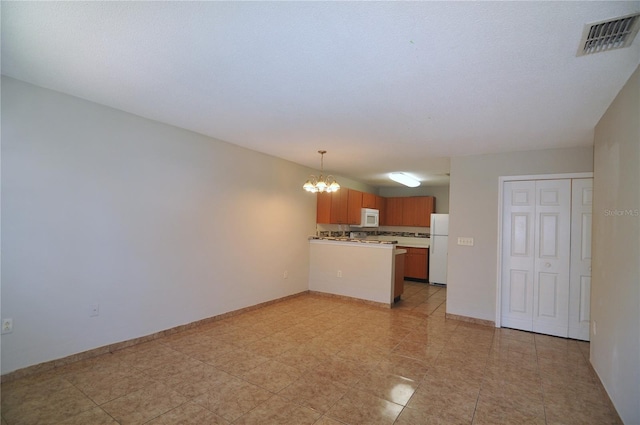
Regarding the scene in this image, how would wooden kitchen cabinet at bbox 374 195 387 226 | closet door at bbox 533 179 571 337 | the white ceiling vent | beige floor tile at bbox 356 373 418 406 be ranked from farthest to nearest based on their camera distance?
wooden kitchen cabinet at bbox 374 195 387 226 → closet door at bbox 533 179 571 337 → beige floor tile at bbox 356 373 418 406 → the white ceiling vent

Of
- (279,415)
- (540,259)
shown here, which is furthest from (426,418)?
(540,259)

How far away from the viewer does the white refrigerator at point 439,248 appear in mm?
7123

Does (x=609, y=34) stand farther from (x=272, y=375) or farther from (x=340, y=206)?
(x=340, y=206)

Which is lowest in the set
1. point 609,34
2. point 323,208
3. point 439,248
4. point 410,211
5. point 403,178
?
point 439,248

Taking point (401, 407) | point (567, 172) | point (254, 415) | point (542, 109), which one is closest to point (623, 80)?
point (542, 109)

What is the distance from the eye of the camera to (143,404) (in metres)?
2.33

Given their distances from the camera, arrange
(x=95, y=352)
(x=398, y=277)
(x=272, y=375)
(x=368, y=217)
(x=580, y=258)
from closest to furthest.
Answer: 1. (x=272, y=375)
2. (x=95, y=352)
3. (x=580, y=258)
4. (x=398, y=277)
5. (x=368, y=217)

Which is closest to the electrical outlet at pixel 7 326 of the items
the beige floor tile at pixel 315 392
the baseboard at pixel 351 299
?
the beige floor tile at pixel 315 392

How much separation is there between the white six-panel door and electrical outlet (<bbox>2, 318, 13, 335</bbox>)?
5.43 metres

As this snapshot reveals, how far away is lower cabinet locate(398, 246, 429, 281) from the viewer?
25.1 ft

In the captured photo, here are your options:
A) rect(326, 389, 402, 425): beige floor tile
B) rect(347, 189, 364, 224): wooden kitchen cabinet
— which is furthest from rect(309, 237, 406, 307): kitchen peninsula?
rect(326, 389, 402, 425): beige floor tile

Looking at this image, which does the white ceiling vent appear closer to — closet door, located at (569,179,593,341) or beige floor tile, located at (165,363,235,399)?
closet door, located at (569,179,593,341)

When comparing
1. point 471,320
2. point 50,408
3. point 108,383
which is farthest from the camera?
point 471,320

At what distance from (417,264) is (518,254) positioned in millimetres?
3412
